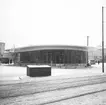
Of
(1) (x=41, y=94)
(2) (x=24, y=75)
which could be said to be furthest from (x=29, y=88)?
(2) (x=24, y=75)

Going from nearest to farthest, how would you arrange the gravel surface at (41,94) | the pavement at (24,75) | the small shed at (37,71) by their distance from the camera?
the gravel surface at (41,94) < the pavement at (24,75) < the small shed at (37,71)

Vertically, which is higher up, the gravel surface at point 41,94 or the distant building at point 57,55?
the distant building at point 57,55

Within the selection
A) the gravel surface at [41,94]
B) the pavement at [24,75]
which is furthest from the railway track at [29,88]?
the pavement at [24,75]

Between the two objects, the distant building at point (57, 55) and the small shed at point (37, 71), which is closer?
the small shed at point (37, 71)

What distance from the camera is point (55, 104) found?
14.7 ft

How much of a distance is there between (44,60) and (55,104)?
25.0 meters

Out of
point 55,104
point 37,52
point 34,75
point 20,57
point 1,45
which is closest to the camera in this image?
point 55,104

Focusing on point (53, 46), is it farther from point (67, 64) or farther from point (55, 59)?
point (67, 64)

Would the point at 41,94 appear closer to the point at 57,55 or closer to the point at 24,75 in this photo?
the point at 24,75

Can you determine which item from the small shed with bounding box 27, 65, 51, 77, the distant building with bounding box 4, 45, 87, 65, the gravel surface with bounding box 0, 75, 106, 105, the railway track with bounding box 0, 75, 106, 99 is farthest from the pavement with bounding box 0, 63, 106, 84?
the distant building with bounding box 4, 45, 87, 65

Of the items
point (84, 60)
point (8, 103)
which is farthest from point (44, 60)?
point (8, 103)

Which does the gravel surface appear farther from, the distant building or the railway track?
the distant building

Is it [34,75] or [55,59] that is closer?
[34,75]

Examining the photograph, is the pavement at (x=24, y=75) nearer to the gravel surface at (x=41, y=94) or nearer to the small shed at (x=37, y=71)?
the small shed at (x=37, y=71)
